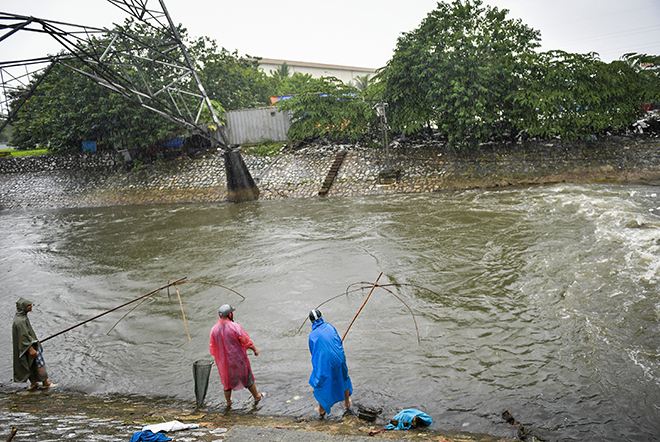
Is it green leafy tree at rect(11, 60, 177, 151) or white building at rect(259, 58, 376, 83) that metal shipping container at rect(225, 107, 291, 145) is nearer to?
green leafy tree at rect(11, 60, 177, 151)

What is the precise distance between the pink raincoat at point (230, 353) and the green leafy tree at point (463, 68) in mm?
14444

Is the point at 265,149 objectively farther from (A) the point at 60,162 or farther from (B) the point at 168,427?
(B) the point at 168,427

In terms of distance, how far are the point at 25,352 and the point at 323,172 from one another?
15.3 meters

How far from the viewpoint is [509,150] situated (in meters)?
18.3

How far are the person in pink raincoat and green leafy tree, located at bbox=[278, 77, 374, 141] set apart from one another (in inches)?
649

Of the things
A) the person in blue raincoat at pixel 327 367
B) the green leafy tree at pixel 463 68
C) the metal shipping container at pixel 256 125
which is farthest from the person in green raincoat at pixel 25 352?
the metal shipping container at pixel 256 125

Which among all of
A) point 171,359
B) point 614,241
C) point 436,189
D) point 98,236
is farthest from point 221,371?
point 436,189

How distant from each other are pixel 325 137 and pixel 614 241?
1540cm

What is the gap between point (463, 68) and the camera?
17188 mm

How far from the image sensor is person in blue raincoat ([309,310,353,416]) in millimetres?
4738

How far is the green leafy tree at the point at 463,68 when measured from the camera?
1725 centimetres

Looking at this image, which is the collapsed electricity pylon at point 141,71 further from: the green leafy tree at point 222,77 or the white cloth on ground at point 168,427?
the white cloth on ground at point 168,427

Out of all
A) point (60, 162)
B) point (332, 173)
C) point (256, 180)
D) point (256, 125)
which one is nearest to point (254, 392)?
point (332, 173)

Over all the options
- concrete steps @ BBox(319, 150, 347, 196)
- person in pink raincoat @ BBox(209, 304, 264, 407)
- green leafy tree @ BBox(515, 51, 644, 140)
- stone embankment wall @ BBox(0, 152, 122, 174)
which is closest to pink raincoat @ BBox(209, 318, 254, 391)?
person in pink raincoat @ BBox(209, 304, 264, 407)
